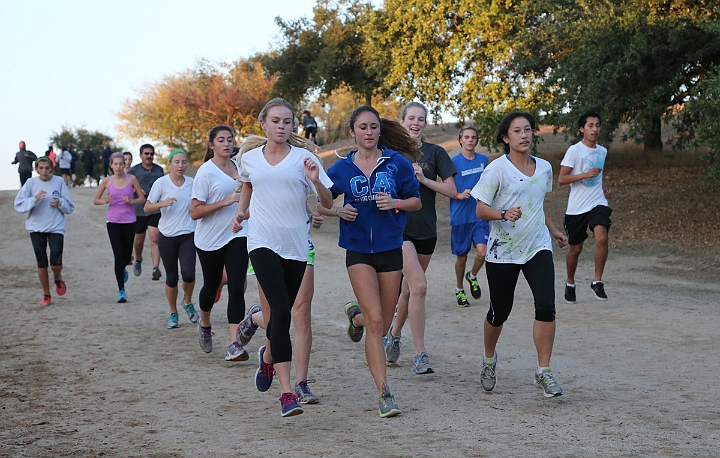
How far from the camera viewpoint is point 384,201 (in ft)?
20.6

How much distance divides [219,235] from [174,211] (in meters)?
2.15

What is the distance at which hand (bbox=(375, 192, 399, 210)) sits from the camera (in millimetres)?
6262

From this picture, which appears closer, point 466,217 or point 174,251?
point 174,251

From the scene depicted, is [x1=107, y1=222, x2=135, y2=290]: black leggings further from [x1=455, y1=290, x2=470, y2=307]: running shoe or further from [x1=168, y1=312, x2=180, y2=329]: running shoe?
[x1=455, y1=290, x2=470, y2=307]: running shoe

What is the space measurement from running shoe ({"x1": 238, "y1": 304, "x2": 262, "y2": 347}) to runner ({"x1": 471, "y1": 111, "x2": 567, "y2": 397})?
6.79ft

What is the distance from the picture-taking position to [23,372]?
8.27 m

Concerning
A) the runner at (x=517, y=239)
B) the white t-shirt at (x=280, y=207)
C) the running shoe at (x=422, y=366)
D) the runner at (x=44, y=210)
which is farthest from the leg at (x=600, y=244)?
the runner at (x=44, y=210)

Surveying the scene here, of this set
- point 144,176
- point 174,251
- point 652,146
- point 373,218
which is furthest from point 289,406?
point 652,146

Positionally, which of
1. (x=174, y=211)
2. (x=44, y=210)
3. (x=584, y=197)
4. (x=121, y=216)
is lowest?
(x=121, y=216)

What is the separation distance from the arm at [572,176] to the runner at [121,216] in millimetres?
5914

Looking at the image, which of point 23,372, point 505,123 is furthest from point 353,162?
point 23,372

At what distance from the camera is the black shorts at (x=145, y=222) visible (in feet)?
50.8

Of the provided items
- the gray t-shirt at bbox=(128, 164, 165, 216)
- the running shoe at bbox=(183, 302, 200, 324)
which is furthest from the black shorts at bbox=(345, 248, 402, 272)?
the gray t-shirt at bbox=(128, 164, 165, 216)

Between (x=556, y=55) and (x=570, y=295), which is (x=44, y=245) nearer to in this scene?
(x=570, y=295)
